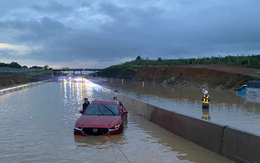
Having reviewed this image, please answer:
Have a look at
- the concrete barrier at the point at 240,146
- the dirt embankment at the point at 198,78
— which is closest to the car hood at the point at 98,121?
the concrete barrier at the point at 240,146

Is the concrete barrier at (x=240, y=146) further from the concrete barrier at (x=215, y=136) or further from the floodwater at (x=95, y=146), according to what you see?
the floodwater at (x=95, y=146)

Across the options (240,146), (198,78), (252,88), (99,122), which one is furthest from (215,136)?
(198,78)

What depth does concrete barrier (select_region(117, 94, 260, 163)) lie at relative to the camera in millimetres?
6840

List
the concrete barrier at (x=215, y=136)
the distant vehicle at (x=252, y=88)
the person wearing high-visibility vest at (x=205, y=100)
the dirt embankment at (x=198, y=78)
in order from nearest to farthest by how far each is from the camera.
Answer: the concrete barrier at (x=215, y=136)
the person wearing high-visibility vest at (x=205, y=100)
the distant vehicle at (x=252, y=88)
the dirt embankment at (x=198, y=78)

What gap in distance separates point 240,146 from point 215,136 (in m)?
1.23

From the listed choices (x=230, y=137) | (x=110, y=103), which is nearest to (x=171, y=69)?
(x=110, y=103)

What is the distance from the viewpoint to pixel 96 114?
38.4 feet

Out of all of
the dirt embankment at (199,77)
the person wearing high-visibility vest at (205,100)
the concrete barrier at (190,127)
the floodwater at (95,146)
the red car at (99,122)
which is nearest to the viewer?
the floodwater at (95,146)

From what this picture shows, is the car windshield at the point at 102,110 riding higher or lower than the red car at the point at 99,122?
higher

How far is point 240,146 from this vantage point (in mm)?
7203

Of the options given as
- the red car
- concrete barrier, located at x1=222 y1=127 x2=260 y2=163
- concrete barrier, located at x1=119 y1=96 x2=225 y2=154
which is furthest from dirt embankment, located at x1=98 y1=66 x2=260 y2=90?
concrete barrier, located at x1=222 y1=127 x2=260 y2=163

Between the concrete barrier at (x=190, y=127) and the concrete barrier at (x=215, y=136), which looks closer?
the concrete barrier at (x=215, y=136)

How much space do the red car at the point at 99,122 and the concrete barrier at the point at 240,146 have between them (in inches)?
168

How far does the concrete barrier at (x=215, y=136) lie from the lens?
22.4 ft
